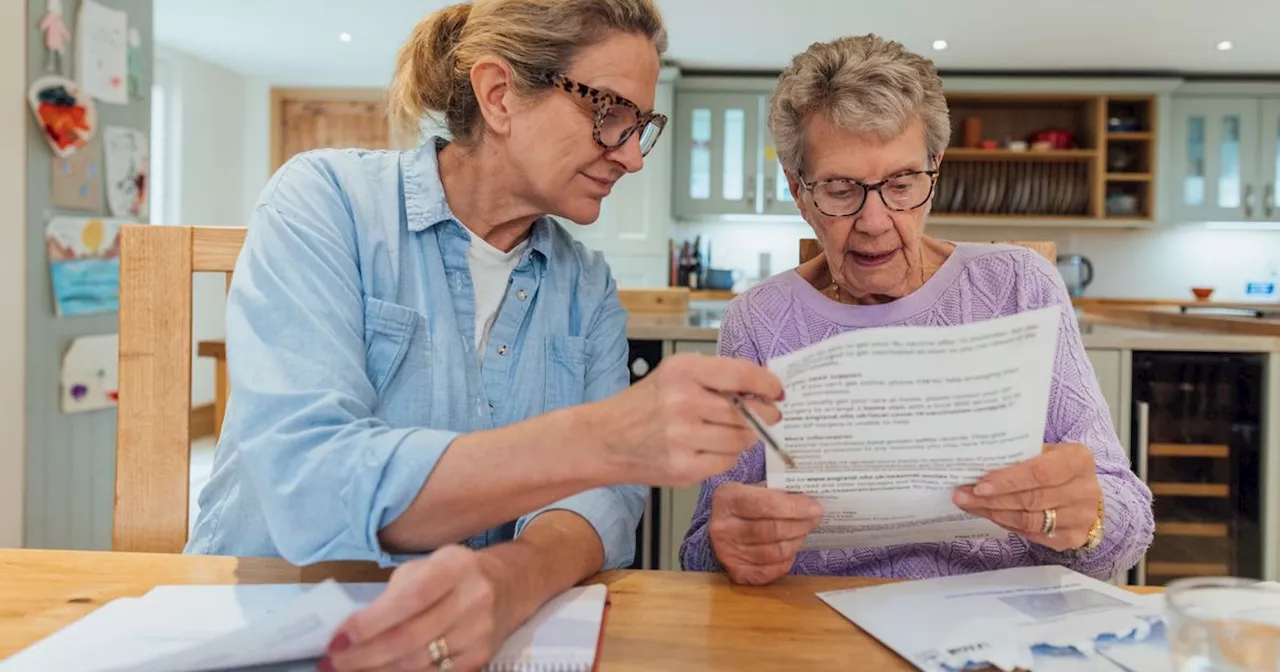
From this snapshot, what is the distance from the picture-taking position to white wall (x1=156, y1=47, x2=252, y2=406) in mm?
5941

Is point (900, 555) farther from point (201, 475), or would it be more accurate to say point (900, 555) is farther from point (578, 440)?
point (201, 475)

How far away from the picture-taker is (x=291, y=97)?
682 centimetres

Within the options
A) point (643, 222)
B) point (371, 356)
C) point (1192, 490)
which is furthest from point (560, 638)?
point (643, 222)

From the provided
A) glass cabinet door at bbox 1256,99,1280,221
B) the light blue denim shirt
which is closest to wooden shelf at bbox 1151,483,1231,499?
the light blue denim shirt

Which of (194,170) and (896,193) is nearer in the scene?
(896,193)

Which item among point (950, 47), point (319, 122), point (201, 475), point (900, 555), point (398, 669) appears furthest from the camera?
point (319, 122)

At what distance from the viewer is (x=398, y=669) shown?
0.64 meters

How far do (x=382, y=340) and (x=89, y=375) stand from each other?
2.16 metres

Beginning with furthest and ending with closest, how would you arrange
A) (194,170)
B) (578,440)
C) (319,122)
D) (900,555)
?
1. (319,122)
2. (194,170)
3. (900,555)
4. (578,440)

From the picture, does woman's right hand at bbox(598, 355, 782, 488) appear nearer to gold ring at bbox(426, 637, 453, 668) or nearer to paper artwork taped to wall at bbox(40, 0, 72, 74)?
gold ring at bbox(426, 637, 453, 668)

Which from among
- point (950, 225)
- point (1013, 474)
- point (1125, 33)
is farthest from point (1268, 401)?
point (950, 225)

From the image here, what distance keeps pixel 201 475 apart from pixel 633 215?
A: 9.81 ft

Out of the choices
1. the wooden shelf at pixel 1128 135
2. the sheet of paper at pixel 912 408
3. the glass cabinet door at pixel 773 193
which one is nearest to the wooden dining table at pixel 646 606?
the sheet of paper at pixel 912 408

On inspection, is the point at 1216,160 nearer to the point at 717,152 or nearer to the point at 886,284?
the point at 717,152
